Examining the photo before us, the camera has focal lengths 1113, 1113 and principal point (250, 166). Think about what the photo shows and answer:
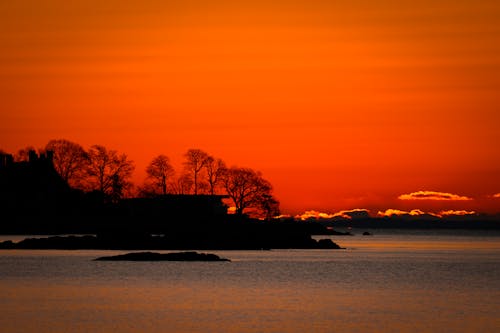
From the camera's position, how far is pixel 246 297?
7475 cm

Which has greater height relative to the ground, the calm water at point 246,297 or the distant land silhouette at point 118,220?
the distant land silhouette at point 118,220

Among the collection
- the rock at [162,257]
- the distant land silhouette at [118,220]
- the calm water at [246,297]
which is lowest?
the calm water at [246,297]

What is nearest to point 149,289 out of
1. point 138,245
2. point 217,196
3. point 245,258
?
point 245,258

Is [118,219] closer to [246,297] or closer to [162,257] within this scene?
[162,257]

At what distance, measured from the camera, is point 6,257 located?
132 metres

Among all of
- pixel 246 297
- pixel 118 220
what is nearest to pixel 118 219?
pixel 118 220

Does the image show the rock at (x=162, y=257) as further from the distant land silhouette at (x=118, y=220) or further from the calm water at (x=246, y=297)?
the distant land silhouette at (x=118, y=220)

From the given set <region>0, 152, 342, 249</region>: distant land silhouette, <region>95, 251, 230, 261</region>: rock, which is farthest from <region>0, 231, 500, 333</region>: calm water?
<region>0, 152, 342, 249</region>: distant land silhouette

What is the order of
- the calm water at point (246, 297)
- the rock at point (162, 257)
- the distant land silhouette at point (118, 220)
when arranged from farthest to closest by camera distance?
1. the distant land silhouette at point (118, 220)
2. the rock at point (162, 257)
3. the calm water at point (246, 297)

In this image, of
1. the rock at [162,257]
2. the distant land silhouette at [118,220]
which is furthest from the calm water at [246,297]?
the distant land silhouette at [118,220]

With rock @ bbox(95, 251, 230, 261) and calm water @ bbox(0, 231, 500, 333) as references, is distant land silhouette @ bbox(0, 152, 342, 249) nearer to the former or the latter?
rock @ bbox(95, 251, 230, 261)

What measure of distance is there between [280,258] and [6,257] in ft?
107

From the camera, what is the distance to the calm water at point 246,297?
57.1 meters

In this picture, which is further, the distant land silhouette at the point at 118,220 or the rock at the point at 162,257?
the distant land silhouette at the point at 118,220
